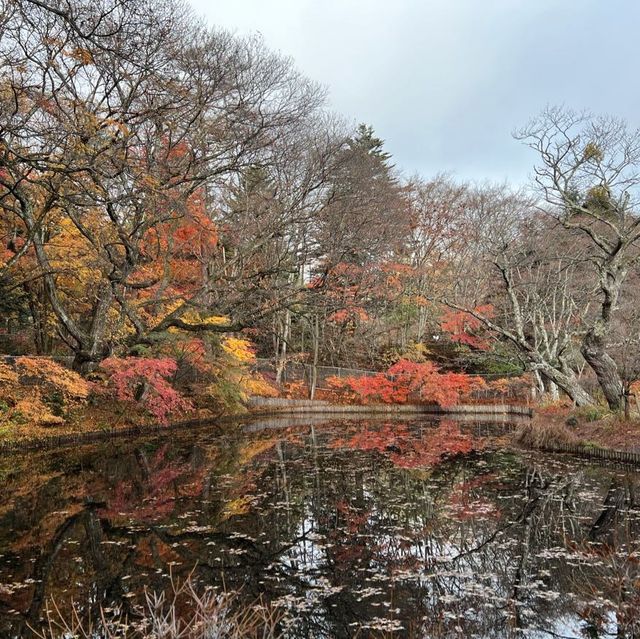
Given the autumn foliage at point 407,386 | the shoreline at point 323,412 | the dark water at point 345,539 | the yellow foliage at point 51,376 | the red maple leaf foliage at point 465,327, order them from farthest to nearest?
the red maple leaf foliage at point 465,327
the autumn foliage at point 407,386
the shoreline at point 323,412
the yellow foliage at point 51,376
the dark water at point 345,539

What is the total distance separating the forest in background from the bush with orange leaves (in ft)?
0.19

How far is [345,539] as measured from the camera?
6.38m

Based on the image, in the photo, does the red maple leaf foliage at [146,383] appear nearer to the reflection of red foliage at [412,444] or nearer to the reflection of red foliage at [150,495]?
the reflection of red foliage at [150,495]

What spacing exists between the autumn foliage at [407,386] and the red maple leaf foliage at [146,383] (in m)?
9.70

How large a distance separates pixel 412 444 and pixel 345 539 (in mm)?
8527

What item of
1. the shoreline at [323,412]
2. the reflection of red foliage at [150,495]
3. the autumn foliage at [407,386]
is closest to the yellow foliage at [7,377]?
the shoreline at [323,412]

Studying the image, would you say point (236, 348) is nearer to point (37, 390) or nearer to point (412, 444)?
point (37, 390)

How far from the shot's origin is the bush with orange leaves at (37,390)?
1294 cm

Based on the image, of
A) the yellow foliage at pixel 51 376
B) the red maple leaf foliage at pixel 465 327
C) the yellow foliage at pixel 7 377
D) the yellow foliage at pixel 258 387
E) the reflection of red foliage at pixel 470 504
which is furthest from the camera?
the red maple leaf foliage at pixel 465 327

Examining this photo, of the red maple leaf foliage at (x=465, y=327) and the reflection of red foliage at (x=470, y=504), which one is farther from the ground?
the red maple leaf foliage at (x=465, y=327)

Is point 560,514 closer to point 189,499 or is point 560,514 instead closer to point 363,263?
point 189,499

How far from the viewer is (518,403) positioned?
25.2 meters

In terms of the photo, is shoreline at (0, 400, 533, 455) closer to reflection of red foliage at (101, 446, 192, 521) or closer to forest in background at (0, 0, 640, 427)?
forest in background at (0, 0, 640, 427)

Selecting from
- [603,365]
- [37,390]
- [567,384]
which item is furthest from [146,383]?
[603,365]
